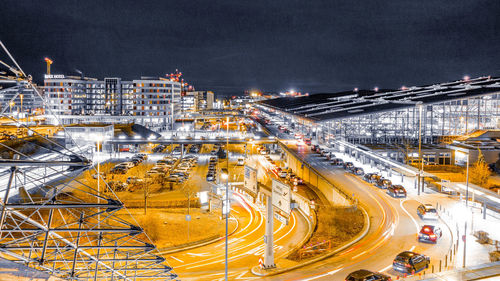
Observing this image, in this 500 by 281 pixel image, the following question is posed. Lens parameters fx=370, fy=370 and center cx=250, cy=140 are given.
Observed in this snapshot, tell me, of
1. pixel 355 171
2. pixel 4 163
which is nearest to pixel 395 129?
pixel 355 171

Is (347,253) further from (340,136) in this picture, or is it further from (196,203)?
(340,136)

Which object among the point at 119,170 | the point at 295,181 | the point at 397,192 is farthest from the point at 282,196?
the point at 119,170

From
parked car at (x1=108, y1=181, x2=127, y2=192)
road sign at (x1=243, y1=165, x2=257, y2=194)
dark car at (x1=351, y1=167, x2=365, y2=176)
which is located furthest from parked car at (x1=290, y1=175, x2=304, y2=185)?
road sign at (x1=243, y1=165, x2=257, y2=194)

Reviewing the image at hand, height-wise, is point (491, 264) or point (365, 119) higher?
point (365, 119)

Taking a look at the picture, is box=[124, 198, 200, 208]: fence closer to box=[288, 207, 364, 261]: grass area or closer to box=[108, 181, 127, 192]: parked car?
box=[108, 181, 127, 192]: parked car

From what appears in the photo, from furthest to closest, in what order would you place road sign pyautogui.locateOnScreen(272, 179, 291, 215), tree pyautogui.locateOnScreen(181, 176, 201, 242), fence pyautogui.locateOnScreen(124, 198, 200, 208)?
1. tree pyautogui.locateOnScreen(181, 176, 201, 242)
2. fence pyautogui.locateOnScreen(124, 198, 200, 208)
3. road sign pyautogui.locateOnScreen(272, 179, 291, 215)

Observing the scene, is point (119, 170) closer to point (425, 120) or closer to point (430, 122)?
point (425, 120)
